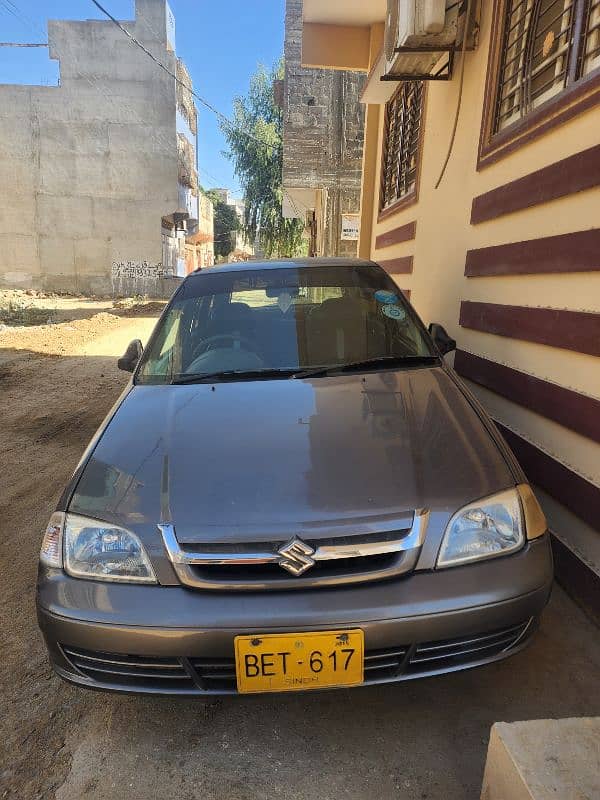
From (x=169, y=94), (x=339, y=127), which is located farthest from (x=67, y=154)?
(x=339, y=127)

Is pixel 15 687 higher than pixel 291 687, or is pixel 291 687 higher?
pixel 291 687

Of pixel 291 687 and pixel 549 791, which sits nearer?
Result: pixel 549 791

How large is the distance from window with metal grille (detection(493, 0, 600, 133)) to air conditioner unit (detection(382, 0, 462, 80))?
Answer: 0.45 m

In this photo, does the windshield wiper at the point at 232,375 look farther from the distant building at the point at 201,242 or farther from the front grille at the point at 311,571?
the distant building at the point at 201,242

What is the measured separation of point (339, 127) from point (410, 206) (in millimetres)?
8246

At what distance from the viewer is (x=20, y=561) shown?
291 cm

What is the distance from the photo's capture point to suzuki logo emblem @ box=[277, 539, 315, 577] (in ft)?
5.23

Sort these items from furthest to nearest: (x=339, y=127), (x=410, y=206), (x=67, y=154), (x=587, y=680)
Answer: (x=67, y=154), (x=339, y=127), (x=410, y=206), (x=587, y=680)

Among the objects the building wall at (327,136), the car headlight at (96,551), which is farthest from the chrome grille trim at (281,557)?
the building wall at (327,136)

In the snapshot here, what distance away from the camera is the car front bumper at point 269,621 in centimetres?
156

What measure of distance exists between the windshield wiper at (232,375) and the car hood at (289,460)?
94 millimetres

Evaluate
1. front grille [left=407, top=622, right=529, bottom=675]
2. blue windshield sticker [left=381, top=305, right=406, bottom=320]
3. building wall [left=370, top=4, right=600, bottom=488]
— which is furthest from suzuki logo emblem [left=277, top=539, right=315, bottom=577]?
blue windshield sticker [left=381, top=305, right=406, bottom=320]

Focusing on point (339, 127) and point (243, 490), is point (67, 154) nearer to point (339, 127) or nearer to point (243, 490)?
point (339, 127)

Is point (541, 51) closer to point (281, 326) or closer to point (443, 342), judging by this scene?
point (443, 342)
